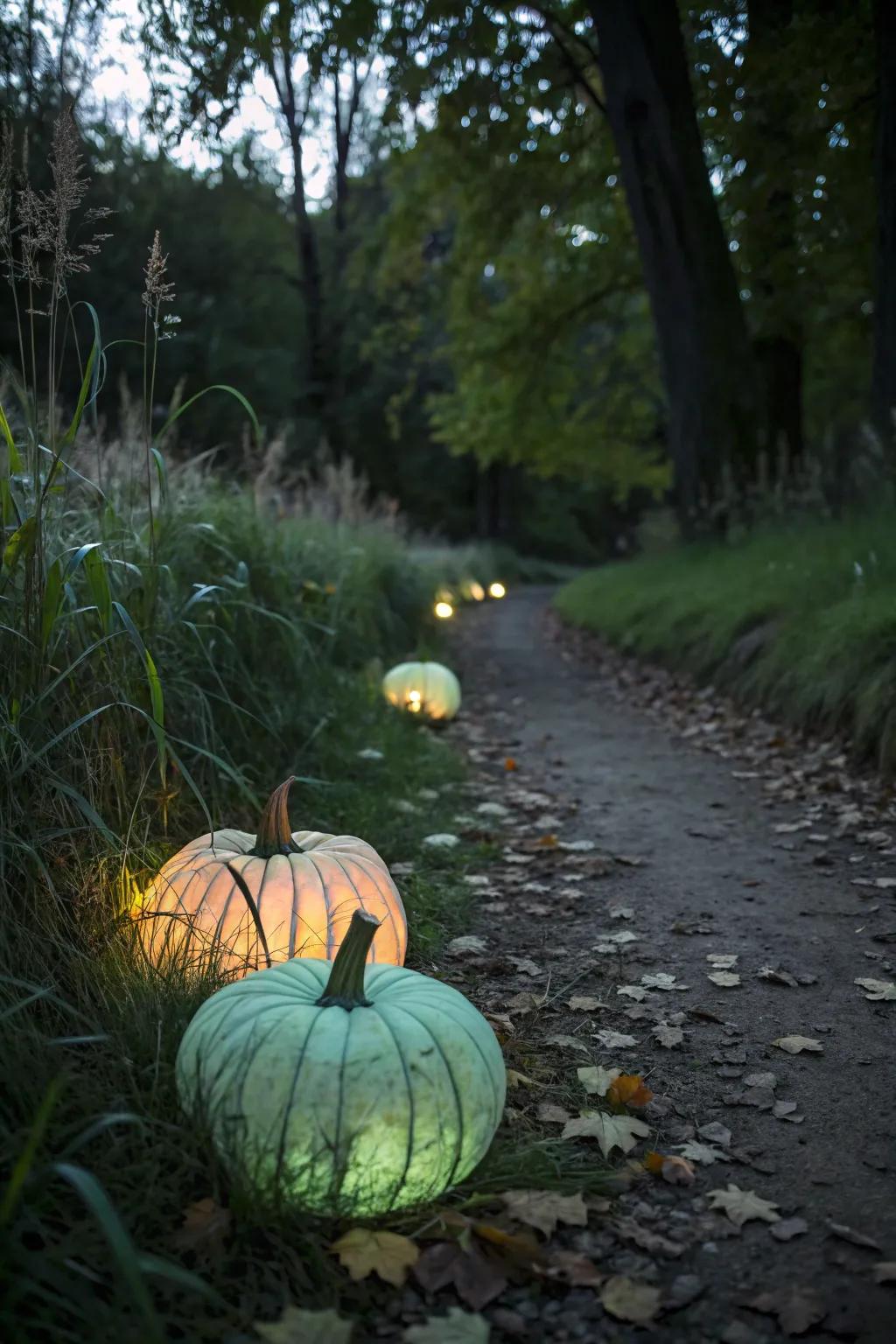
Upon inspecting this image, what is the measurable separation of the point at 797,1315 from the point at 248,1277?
3.00ft

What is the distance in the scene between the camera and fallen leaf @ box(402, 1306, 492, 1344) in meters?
1.52

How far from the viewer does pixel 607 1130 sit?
2.16 m

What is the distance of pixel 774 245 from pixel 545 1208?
1110cm

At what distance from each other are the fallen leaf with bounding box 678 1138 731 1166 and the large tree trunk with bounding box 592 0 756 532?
874 cm

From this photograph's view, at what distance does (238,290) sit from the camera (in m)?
27.1

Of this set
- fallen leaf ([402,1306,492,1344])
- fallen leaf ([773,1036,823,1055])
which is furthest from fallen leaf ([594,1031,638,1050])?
fallen leaf ([402,1306,492,1344])

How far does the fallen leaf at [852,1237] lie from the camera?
1794 millimetres

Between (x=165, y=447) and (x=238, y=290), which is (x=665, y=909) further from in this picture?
(x=238, y=290)

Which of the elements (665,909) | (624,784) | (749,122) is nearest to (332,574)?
(624,784)

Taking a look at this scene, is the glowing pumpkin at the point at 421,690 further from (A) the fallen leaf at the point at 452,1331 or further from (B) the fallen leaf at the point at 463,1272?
(A) the fallen leaf at the point at 452,1331

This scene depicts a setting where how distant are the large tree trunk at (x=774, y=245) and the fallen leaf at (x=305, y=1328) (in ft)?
28.3

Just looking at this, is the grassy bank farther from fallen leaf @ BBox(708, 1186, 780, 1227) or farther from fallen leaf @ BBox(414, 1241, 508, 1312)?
fallen leaf @ BBox(414, 1241, 508, 1312)

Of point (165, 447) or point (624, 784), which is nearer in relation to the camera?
point (624, 784)

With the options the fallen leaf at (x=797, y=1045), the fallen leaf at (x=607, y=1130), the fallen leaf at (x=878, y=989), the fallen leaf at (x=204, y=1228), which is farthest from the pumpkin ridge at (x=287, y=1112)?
the fallen leaf at (x=878, y=989)
